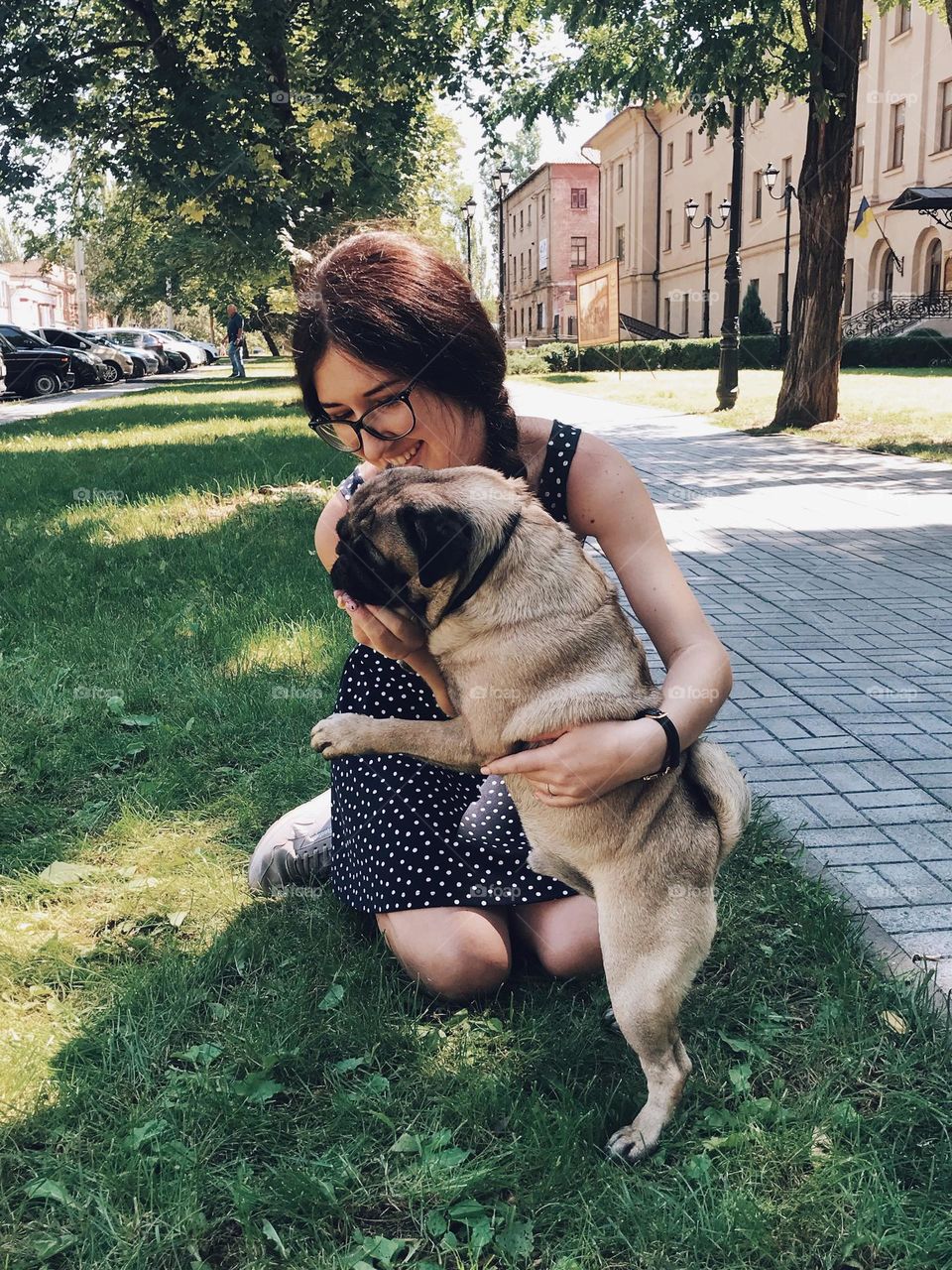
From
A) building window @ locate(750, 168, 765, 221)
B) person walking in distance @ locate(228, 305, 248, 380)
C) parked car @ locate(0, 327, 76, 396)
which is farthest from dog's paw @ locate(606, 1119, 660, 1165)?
building window @ locate(750, 168, 765, 221)

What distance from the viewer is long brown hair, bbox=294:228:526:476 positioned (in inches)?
112

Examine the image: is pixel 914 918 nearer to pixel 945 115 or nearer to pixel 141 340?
pixel 945 115

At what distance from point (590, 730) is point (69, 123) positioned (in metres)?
15.9

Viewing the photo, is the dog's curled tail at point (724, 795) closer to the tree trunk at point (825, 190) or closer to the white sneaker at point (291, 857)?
the white sneaker at point (291, 857)

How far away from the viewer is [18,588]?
7.05 meters

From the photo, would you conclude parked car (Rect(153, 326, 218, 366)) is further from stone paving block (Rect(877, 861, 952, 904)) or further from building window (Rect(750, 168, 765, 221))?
stone paving block (Rect(877, 861, 952, 904))

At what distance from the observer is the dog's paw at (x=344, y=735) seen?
2682 millimetres

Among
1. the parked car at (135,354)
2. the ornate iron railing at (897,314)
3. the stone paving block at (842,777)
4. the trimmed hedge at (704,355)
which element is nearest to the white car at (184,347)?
the parked car at (135,354)

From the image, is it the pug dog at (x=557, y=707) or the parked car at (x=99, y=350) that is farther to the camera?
the parked car at (x=99, y=350)

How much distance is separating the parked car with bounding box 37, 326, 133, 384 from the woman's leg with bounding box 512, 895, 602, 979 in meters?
37.8

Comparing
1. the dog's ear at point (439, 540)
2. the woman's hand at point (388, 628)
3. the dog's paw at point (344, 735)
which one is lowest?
the dog's paw at point (344, 735)

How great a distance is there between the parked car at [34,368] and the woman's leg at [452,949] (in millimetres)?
30442

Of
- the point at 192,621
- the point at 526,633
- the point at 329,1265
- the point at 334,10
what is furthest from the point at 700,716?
the point at 334,10

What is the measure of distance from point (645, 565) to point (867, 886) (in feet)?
4.75
